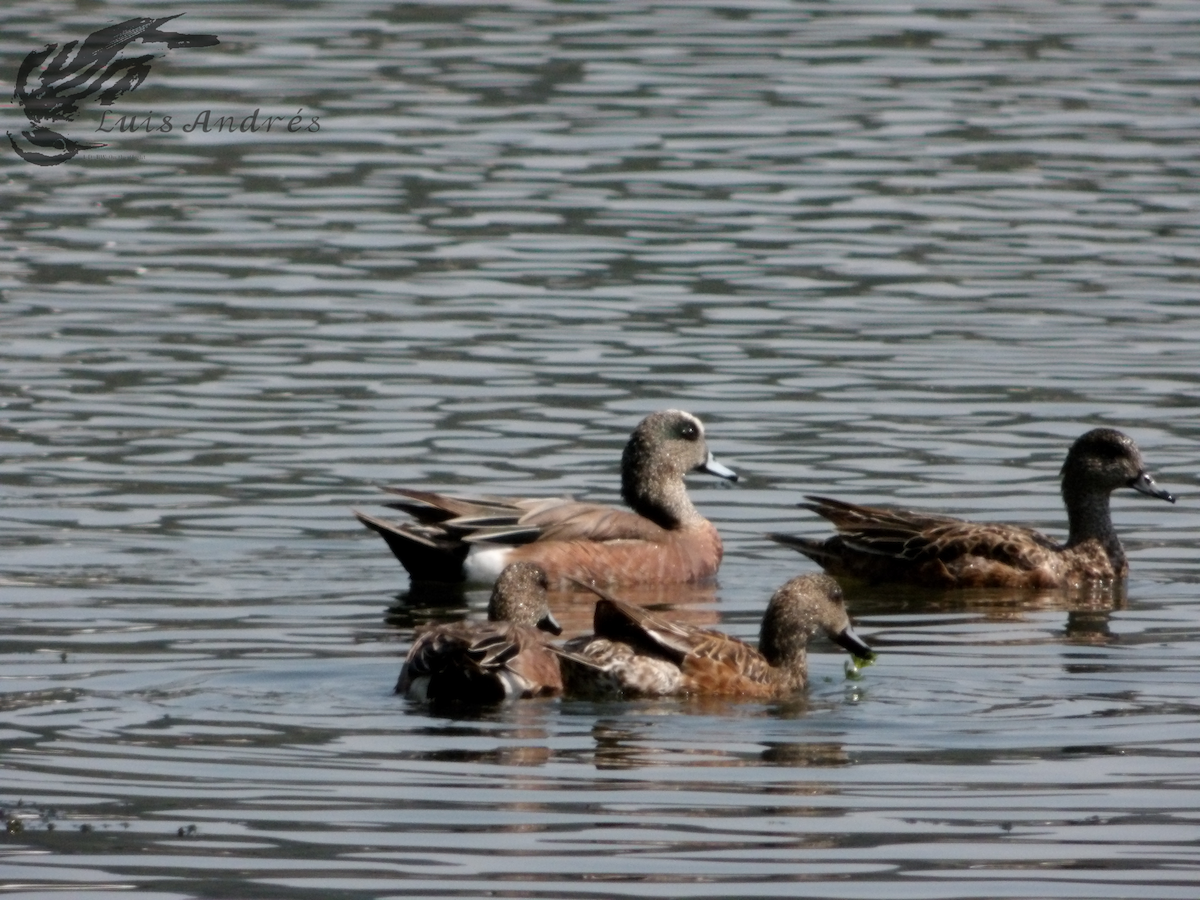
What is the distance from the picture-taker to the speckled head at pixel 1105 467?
1449 centimetres

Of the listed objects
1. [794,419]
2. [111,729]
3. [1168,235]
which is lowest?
[111,729]

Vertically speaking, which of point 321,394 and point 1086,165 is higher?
point 1086,165

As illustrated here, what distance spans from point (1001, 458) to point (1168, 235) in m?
6.57

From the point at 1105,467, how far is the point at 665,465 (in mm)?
2373

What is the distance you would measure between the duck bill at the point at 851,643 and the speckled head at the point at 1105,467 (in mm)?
3352

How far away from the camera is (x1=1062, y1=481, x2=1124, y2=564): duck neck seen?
47.1 ft

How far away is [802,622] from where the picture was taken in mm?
11414

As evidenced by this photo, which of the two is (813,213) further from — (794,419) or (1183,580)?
(1183,580)

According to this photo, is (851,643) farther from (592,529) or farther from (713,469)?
(713,469)

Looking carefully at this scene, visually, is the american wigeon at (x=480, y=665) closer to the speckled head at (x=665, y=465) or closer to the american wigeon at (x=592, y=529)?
the american wigeon at (x=592, y=529)

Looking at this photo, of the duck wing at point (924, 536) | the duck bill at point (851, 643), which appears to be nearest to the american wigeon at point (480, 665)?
the duck bill at point (851, 643)

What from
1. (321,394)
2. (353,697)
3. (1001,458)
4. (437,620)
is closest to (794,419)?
(1001,458)

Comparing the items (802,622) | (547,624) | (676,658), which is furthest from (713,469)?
(676,658)

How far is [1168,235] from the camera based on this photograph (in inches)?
869
